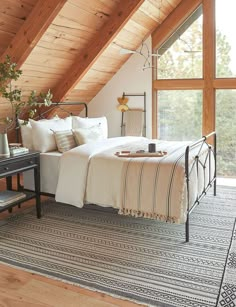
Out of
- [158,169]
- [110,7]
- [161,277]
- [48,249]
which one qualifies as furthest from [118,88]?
[161,277]

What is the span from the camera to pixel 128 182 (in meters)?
3.28

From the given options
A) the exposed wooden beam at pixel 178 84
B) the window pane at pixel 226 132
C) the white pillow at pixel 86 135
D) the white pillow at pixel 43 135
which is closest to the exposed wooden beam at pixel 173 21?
the exposed wooden beam at pixel 178 84

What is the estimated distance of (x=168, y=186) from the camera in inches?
121

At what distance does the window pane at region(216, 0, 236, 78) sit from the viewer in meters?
5.26

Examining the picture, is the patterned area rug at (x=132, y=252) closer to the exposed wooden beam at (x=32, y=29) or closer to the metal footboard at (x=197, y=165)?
the metal footboard at (x=197, y=165)

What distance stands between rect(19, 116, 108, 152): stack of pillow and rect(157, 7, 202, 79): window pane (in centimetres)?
194

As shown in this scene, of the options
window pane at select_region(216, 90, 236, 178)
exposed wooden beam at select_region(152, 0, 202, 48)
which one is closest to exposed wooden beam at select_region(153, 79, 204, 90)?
window pane at select_region(216, 90, 236, 178)

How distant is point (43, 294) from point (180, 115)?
159 inches

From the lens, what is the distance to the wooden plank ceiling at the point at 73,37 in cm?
358

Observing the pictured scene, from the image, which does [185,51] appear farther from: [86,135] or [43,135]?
[43,135]

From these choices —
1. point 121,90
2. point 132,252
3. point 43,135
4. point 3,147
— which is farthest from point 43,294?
point 121,90

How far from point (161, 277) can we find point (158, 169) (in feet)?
3.25

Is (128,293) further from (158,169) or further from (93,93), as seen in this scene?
(93,93)

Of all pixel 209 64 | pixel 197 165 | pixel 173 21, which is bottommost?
pixel 197 165
